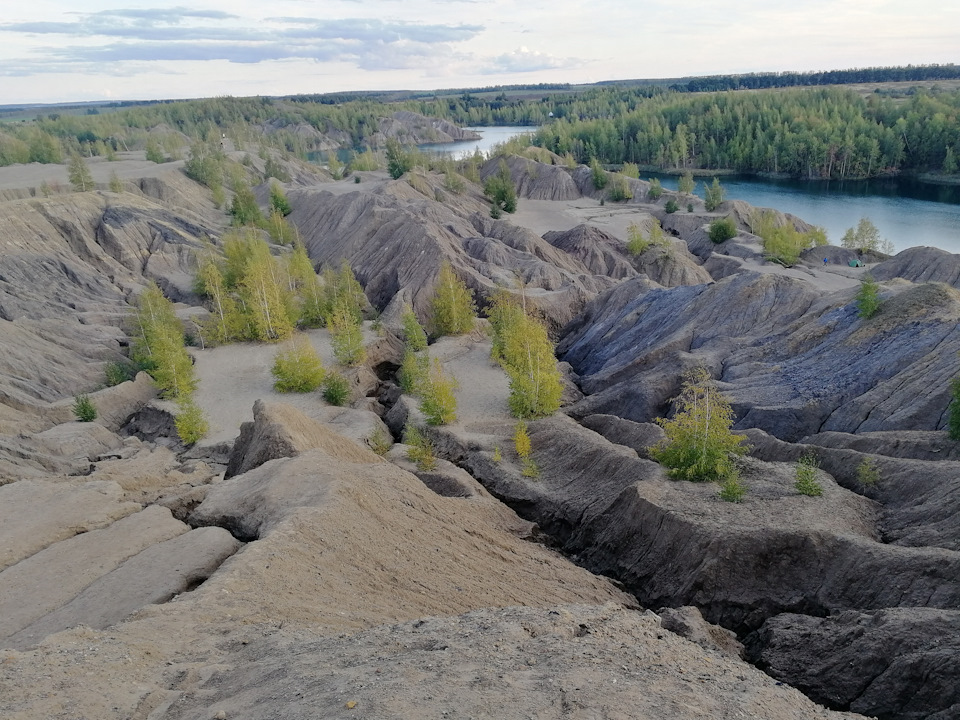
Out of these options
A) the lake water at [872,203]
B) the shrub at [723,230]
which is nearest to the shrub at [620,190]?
the lake water at [872,203]

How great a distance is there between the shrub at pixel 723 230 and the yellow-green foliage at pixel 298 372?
47790mm

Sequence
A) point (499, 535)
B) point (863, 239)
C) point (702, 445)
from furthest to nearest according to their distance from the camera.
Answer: point (863, 239), point (702, 445), point (499, 535)

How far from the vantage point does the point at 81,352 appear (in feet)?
135

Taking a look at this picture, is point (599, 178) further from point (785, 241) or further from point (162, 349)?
point (162, 349)

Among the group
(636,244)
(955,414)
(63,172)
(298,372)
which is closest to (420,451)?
(298,372)

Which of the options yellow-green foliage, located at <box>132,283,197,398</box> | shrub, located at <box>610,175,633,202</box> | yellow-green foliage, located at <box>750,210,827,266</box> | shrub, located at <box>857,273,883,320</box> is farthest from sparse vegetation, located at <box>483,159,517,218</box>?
shrub, located at <box>857,273,883,320</box>

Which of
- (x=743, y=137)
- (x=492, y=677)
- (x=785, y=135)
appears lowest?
(x=492, y=677)

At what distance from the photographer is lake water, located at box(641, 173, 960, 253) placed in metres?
77.9

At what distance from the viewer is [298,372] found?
3609 centimetres

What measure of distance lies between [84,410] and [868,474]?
33.4 meters

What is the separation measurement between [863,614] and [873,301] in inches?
786

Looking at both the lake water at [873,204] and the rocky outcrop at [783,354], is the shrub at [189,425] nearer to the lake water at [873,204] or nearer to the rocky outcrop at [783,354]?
the rocky outcrop at [783,354]

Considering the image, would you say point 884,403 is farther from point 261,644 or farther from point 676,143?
point 676,143

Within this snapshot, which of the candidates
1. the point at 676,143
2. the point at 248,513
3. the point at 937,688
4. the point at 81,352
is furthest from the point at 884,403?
the point at 676,143
